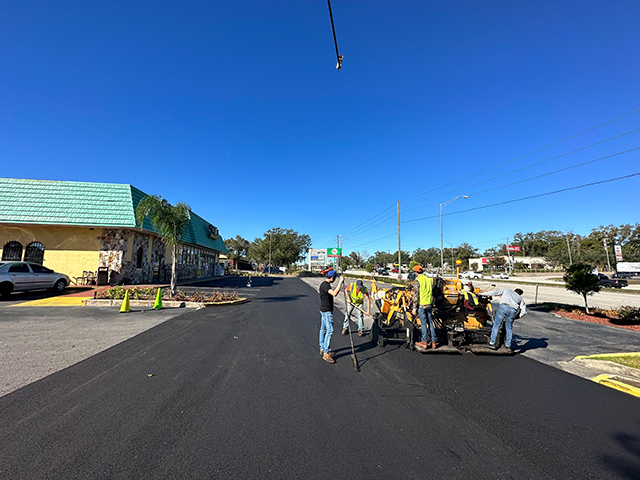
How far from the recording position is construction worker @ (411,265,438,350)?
6484mm

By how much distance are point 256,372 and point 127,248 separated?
60.0ft

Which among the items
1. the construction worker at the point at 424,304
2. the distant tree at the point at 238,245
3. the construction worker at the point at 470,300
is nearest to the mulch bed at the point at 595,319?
the construction worker at the point at 470,300

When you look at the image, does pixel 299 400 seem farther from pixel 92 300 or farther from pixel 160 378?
pixel 92 300

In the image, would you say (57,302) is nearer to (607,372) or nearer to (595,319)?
(607,372)

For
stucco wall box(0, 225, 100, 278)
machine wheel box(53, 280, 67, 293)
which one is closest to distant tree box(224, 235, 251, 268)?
stucco wall box(0, 225, 100, 278)

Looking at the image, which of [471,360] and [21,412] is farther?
[471,360]

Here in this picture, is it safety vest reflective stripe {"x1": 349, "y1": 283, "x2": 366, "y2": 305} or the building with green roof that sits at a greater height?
the building with green roof

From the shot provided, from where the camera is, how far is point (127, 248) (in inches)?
754

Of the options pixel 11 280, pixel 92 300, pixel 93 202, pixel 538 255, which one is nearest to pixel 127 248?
pixel 93 202

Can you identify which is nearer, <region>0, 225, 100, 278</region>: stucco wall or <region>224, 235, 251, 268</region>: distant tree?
<region>0, 225, 100, 278</region>: stucco wall

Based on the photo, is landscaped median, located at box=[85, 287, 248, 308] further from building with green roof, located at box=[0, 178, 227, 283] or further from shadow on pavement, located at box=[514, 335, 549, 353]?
shadow on pavement, located at box=[514, 335, 549, 353]

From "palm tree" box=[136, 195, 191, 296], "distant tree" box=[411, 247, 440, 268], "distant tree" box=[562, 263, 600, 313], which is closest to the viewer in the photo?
"distant tree" box=[562, 263, 600, 313]

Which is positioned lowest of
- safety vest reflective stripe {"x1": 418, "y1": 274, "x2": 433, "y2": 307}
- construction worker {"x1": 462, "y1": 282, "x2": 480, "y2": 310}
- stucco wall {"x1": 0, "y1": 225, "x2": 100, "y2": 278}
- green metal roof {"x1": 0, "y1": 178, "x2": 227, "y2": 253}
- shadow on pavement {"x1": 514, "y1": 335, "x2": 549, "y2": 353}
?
shadow on pavement {"x1": 514, "y1": 335, "x2": 549, "y2": 353}

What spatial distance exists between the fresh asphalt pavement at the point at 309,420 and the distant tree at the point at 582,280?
831 centimetres
